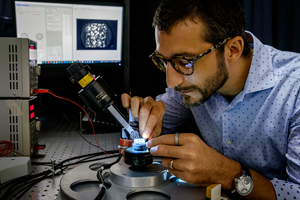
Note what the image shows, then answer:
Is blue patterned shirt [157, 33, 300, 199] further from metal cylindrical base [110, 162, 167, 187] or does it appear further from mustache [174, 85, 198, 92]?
metal cylindrical base [110, 162, 167, 187]

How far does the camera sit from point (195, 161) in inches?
30.3

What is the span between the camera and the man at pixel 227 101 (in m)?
0.79

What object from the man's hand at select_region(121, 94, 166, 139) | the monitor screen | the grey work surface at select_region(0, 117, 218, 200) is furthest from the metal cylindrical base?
the monitor screen

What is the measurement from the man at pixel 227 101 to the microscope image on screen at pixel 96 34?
45.4 inches

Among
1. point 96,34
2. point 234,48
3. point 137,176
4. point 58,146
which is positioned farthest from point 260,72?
point 96,34

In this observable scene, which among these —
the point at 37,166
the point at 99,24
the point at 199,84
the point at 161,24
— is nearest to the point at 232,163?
the point at 199,84

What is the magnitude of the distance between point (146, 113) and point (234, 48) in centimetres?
42

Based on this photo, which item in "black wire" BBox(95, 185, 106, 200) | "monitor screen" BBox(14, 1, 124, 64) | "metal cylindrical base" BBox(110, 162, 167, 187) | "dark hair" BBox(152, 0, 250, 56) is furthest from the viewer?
"monitor screen" BBox(14, 1, 124, 64)

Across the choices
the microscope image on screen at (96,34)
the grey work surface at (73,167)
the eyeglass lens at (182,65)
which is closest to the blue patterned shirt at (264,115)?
the eyeglass lens at (182,65)

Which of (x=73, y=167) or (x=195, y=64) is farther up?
(x=195, y=64)

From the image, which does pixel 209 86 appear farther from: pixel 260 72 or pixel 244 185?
pixel 244 185

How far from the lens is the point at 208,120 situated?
1228 mm

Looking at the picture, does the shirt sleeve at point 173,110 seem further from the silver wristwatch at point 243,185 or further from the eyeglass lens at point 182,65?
the silver wristwatch at point 243,185

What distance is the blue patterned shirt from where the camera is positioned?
0.94 metres
